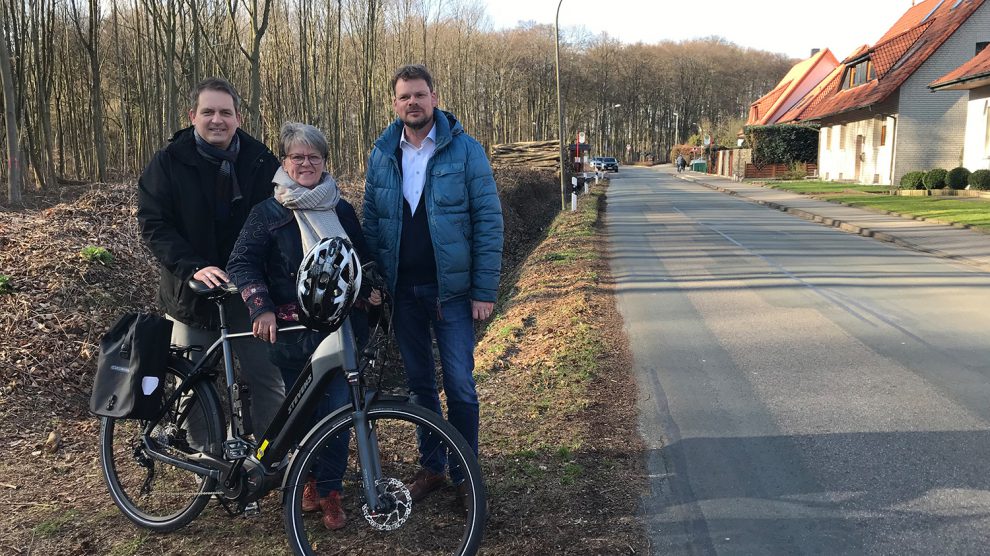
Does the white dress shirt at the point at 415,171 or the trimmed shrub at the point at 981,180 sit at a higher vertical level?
the white dress shirt at the point at 415,171

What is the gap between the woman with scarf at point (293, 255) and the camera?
10.5 ft

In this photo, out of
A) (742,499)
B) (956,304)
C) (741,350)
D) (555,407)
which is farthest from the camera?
(956,304)

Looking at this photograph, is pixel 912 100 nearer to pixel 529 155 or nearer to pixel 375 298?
pixel 529 155

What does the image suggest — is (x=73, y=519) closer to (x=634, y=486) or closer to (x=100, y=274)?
(x=634, y=486)

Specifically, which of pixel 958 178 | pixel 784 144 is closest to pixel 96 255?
pixel 958 178

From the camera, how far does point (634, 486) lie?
3.88 m

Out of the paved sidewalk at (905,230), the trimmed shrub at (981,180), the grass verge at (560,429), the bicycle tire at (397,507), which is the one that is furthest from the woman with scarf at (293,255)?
the trimmed shrub at (981,180)

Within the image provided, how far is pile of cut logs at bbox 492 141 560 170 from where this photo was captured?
120 ft

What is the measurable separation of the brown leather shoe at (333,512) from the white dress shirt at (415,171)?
54.1 inches

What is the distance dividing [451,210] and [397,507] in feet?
4.45

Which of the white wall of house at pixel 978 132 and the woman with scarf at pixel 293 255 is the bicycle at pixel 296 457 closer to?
the woman with scarf at pixel 293 255

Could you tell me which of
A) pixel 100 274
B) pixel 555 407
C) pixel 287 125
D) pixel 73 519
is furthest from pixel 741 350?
pixel 100 274

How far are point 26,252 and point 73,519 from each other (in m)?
4.19

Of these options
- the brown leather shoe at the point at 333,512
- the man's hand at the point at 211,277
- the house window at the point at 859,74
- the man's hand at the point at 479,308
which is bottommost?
the brown leather shoe at the point at 333,512
